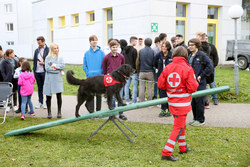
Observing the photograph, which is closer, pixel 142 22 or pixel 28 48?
pixel 142 22

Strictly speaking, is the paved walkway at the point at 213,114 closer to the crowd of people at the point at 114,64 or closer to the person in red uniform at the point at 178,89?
the crowd of people at the point at 114,64

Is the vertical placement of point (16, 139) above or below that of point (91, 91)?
below

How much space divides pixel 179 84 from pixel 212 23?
16770mm

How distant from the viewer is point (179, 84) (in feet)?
14.0

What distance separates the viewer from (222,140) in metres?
5.30

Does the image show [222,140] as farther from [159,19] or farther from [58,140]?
[159,19]

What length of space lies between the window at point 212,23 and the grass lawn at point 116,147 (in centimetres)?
1480

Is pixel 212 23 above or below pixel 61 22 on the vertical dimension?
below

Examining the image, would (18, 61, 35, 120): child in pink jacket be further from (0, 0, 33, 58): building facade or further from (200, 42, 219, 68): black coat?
(0, 0, 33, 58): building facade

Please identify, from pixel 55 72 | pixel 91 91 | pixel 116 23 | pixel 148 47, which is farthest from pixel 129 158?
pixel 116 23

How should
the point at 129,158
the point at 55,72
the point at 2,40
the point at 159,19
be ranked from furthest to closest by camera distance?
the point at 2,40 → the point at 159,19 → the point at 55,72 → the point at 129,158

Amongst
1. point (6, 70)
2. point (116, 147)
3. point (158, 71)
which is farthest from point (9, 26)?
point (116, 147)

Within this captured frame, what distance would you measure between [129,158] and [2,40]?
45.2 meters

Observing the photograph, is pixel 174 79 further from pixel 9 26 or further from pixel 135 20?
pixel 9 26
